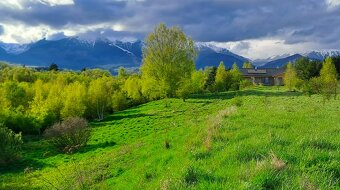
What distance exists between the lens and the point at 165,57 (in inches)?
2822

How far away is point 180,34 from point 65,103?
1038 inches

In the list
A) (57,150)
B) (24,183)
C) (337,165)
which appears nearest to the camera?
(337,165)

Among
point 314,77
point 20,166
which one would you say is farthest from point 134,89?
point 20,166

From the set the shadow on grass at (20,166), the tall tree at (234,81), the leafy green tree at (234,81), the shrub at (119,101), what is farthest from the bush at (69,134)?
the tall tree at (234,81)

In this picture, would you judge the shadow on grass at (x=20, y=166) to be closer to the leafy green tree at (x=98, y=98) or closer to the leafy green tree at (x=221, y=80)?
the leafy green tree at (x=98, y=98)

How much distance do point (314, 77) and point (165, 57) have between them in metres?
34.7

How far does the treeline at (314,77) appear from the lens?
49.8 m

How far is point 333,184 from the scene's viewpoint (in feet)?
26.2

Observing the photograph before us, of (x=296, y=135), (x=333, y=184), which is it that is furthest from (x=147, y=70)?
(x=333, y=184)

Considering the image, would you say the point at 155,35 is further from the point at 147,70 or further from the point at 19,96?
the point at 19,96

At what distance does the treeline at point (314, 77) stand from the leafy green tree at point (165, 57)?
23.6 meters

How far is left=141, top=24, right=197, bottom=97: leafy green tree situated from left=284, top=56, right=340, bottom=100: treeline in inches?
929

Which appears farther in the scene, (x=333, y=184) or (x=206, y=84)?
(x=206, y=84)

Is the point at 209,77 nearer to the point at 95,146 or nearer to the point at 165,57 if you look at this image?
the point at 165,57
